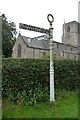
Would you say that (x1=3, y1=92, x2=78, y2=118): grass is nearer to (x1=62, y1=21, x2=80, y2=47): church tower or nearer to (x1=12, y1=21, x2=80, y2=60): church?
(x1=12, y1=21, x2=80, y2=60): church

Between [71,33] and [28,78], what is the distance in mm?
58678

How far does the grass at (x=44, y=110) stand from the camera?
320 inches

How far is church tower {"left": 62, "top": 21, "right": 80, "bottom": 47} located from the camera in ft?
219

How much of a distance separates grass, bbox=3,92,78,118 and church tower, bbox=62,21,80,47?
57.3m

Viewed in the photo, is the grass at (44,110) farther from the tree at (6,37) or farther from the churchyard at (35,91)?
the tree at (6,37)

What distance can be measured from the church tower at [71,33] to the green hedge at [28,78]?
55.3m

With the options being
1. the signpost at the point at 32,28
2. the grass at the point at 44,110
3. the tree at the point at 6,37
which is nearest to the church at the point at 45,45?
the tree at the point at 6,37

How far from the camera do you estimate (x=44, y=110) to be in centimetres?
870

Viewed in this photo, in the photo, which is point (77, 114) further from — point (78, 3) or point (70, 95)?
point (78, 3)

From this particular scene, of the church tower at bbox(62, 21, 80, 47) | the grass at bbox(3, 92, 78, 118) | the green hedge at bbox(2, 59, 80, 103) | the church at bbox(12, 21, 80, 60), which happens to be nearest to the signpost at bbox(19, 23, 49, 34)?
the green hedge at bbox(2, 59, 80, 103)

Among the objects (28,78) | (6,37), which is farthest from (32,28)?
(6,37)

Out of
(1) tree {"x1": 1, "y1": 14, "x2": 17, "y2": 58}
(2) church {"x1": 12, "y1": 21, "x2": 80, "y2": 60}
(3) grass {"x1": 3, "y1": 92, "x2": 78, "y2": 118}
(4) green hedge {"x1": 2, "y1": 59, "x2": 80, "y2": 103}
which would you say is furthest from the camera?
(2) church {"x1": 12, "y1": 21, "x2": 80, "y2": 60}

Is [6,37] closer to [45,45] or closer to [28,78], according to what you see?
[45,45]

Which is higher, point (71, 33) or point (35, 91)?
point (71, 33)
